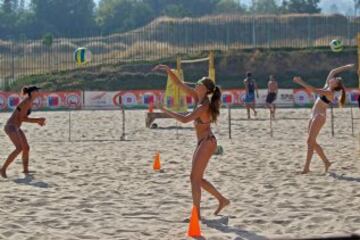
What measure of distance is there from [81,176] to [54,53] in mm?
37813

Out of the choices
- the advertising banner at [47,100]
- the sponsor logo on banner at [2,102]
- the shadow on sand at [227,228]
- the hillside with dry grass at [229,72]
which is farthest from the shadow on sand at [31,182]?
the hillside with dry grass at [229,72]

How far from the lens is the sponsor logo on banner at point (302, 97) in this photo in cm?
3500

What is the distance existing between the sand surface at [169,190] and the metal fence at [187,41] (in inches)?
1180

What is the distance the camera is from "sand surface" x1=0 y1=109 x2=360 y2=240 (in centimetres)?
781

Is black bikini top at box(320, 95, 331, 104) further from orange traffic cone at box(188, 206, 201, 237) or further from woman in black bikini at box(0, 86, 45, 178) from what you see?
orange traffic cone at box(188, 206, 201, 237)

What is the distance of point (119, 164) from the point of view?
13031 millimetres

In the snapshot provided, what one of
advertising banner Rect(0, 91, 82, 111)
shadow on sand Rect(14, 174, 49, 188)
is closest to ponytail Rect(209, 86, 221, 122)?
shadow on sand Rect(14, 174, 49, 188)

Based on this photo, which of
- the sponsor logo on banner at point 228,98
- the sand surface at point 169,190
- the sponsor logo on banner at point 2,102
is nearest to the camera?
the sand surface at point 169,190

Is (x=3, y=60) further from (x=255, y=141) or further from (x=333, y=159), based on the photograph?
(x=333, y=159)

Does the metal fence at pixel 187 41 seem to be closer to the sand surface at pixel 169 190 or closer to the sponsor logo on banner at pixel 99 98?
the sponsor logo on banner at pixel 99 98

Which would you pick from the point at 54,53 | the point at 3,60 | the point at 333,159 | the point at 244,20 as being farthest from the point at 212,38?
the point at 333,159

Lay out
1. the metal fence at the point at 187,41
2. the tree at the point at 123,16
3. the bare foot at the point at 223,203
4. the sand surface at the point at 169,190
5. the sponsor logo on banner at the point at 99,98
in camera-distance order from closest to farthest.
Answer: the sand surface at the point at 169,190, the bare foot at the point at 223,203, the sponsor logo on banner at the point at 99,98, the metal fence at the point at 187,41, the tree at the point at 123,16

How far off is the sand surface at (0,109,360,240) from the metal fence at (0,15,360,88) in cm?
2997

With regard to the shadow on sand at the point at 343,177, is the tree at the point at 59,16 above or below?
above
